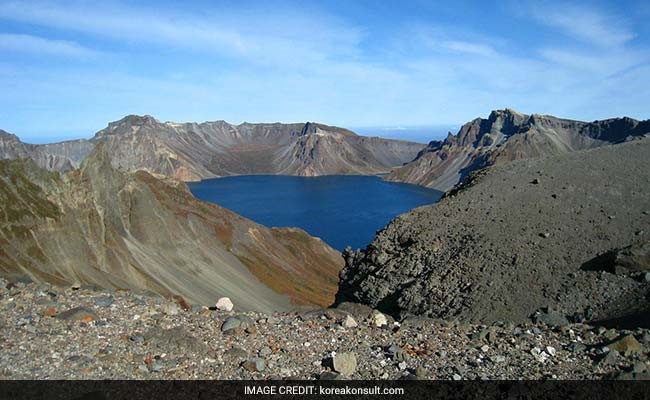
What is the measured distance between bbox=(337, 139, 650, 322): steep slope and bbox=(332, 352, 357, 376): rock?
28.9ft

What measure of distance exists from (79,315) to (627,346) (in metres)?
13.1

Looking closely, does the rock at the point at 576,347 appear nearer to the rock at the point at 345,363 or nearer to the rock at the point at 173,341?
the rock at the point at 345,363

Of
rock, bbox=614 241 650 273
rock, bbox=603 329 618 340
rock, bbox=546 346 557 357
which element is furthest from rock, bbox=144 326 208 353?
rock, bbox=614 241 650 273

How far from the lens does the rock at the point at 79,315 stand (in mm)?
12453

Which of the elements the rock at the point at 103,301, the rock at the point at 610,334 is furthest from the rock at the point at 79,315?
the rock at the point at 610,334

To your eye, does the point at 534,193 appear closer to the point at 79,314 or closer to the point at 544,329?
the point at 544,329

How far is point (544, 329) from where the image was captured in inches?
Answer: 558

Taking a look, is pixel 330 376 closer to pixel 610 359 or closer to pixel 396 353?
pixel 396 353

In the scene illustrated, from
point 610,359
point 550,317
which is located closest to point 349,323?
point 610,359

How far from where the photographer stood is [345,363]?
35.8ft

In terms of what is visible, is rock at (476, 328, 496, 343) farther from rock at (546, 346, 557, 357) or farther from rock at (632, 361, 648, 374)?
rock at (632, 361, 648, 374)

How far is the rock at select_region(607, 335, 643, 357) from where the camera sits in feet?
38.0

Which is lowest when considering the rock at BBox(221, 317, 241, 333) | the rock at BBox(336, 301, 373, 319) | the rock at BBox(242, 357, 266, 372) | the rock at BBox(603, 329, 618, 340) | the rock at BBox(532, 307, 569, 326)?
the rock at BBox(336, 301, 373, 319)

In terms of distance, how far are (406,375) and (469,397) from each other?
1.45 m
